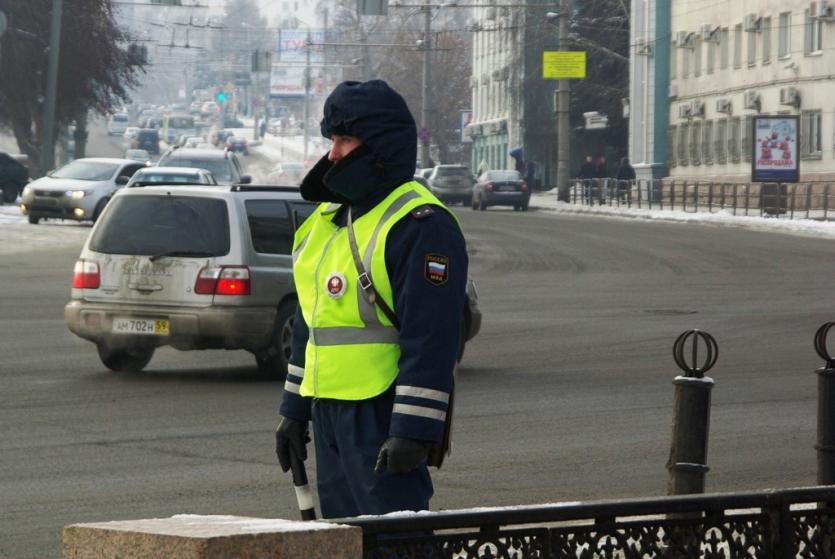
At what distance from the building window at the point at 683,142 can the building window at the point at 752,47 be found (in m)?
7.30

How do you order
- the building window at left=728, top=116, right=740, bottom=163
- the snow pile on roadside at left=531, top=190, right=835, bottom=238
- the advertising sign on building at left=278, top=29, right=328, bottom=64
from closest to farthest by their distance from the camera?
the snow pile on roadside at left=531, top=190, right=835, bottom=238
the building window at left=728, top=116, right=740, bottom=163
the advertising sign on building at left=278, top=29, right=328, bottom=64

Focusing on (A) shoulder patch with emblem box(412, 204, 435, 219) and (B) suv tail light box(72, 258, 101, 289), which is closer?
(A) shoulder patch with emblem box(412, 204, 435, 219)

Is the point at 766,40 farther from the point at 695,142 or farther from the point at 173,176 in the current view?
the point at 173,176

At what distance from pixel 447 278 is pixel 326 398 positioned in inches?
18.3

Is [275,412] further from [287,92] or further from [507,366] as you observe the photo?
[287,92]

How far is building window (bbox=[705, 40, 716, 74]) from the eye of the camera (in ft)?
223

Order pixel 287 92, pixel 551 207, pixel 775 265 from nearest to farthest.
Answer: pixel 775 265
pixel 551 207
pixel 287 92

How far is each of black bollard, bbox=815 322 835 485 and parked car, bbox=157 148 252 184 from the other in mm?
33393

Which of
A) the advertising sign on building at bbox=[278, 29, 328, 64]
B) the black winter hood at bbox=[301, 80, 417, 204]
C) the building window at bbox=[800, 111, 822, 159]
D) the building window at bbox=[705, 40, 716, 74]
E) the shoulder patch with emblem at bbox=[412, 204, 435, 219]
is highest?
the advertising sign on building at bbox=[278, 29, 328, 64]

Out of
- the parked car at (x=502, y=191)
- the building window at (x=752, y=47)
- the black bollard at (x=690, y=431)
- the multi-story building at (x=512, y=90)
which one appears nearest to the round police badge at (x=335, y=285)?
the black bollard at (x=690, y=431)

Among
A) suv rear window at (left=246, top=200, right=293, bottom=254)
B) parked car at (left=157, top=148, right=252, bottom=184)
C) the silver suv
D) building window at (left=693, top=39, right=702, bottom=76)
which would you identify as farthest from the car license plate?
building window at (left=693, top=39, right=702, bottom=76)

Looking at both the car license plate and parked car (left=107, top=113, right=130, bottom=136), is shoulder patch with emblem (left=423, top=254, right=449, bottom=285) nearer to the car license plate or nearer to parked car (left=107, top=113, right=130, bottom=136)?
the car license plate

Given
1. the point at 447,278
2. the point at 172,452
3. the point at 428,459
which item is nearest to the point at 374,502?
the point at 428,459

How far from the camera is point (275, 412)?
12.6 meters
